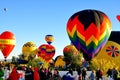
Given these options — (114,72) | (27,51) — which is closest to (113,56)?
(114,72)

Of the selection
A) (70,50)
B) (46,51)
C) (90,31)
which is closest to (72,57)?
(70,50)

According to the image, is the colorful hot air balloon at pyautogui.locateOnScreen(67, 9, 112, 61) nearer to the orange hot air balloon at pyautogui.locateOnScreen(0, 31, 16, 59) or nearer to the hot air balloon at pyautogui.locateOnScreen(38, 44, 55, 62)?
the orange hot air balloon at pyautogui.locateOnScreen(0, 31, 16, 59)

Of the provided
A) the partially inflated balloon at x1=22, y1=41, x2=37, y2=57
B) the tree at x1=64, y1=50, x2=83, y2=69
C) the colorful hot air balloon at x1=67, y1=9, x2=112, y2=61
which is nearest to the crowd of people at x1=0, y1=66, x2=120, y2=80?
the colorful hot air balloon at x1=67, y1=9, x2=112, y2=61

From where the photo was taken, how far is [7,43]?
54938 millimetres

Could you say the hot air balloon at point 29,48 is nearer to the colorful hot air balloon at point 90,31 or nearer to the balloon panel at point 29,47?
the balloon panel at point 29,47

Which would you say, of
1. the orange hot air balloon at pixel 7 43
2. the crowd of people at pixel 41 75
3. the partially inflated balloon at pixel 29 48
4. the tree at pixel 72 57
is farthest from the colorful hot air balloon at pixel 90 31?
the partially inflated balloon at pixel 29 48

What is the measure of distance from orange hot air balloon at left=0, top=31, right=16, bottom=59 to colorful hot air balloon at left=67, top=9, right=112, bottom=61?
1572 cm

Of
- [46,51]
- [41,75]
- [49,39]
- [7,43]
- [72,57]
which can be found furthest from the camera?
[72,57]

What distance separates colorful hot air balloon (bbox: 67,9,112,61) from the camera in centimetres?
4025

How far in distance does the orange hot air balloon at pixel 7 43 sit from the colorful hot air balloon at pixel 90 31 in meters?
15.7

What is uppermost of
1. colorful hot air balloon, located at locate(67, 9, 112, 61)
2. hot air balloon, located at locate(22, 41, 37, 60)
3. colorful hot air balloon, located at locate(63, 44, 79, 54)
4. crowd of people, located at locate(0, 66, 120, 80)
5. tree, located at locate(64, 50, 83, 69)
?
hot air balloon, located at locate(22, 41, 37, 60)

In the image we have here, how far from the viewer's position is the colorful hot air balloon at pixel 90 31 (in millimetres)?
40250

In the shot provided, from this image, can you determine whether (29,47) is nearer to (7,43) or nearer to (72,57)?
(72,57)

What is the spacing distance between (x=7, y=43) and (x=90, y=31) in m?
18.1
